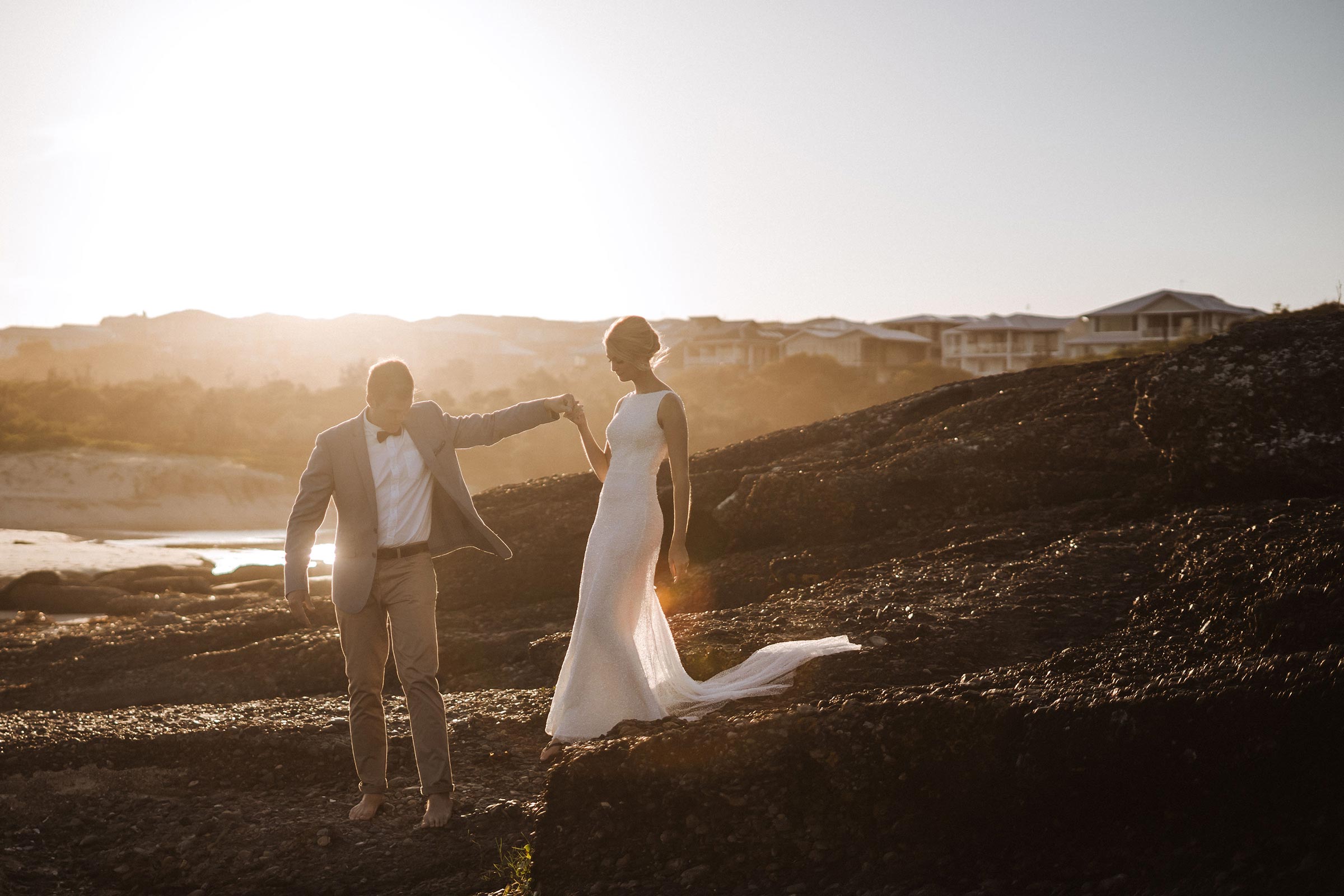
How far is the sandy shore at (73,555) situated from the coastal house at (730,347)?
5181cm

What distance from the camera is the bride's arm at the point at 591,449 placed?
229 inches

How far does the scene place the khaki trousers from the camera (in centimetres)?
535

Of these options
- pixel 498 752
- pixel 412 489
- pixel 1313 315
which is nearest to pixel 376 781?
pixel 498 752

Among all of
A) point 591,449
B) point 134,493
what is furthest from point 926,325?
point 591,449

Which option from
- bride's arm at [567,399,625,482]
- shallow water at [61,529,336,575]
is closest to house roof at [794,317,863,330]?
shallow water at [61,529,336,575]

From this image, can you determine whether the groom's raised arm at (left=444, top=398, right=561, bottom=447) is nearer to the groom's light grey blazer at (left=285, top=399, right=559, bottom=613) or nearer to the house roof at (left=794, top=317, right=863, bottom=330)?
the groom's light grey blazer at (left=285, top=399, right=559, bottom=613)

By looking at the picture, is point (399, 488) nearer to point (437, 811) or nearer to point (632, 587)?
point (632, 587)

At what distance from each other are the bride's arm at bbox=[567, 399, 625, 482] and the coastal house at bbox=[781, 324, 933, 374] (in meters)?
68.6

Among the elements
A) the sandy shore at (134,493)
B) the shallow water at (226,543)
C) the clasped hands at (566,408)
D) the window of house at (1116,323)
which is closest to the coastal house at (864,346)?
the window of house at (1116,323)

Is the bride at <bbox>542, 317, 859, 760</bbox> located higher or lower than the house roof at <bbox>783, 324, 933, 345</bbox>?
lower

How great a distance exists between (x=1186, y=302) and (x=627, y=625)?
65.7 metres

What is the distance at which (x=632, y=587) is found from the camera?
5562 mm

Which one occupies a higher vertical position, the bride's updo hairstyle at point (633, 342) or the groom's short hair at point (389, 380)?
the bride's updo hairstyle at point (633, 342)

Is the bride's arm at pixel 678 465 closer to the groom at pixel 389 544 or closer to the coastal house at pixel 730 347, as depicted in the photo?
the groom at pixel 389 544
